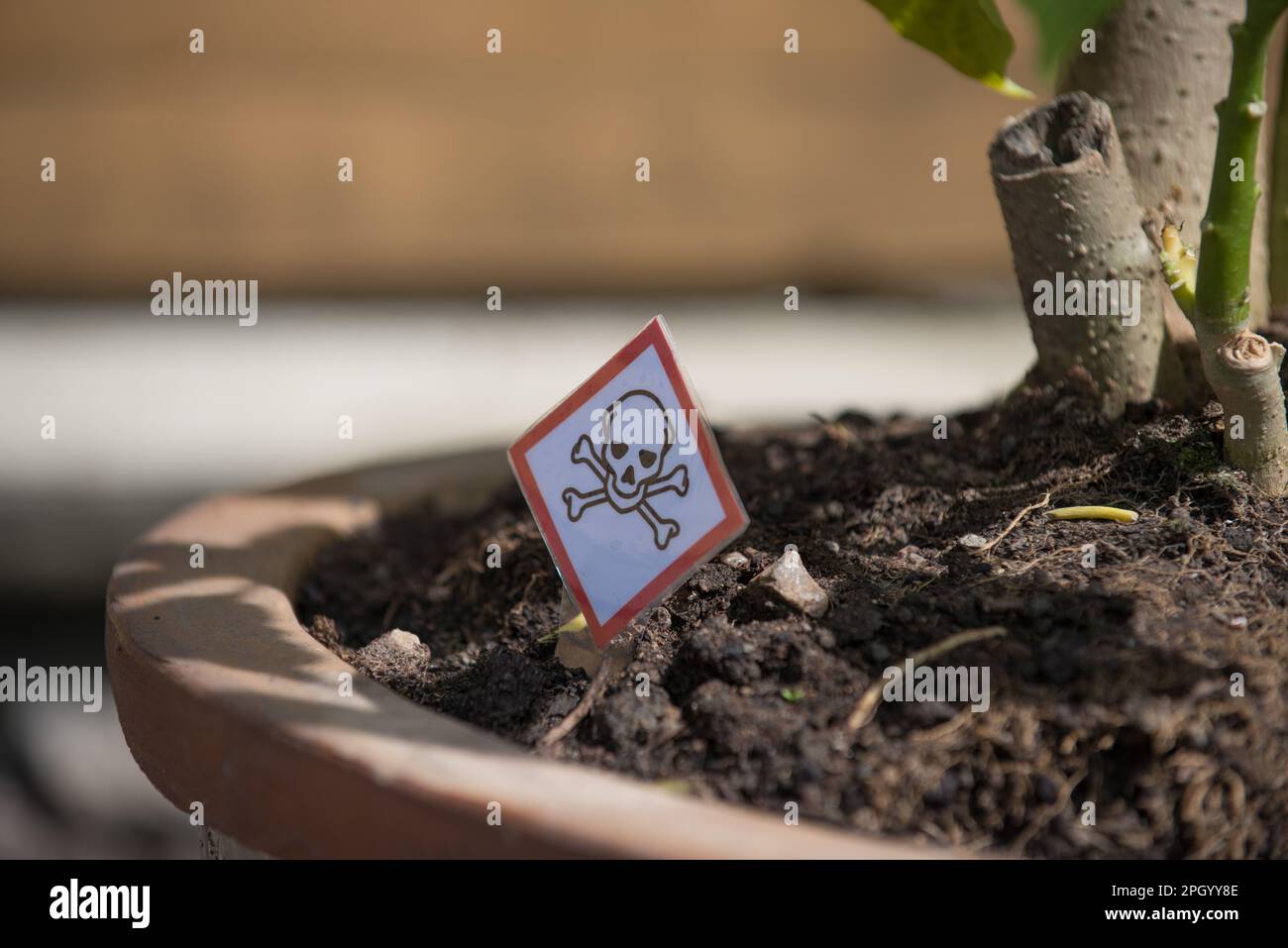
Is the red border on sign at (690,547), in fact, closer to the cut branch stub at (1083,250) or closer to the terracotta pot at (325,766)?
the terracotta pot at (325,766)

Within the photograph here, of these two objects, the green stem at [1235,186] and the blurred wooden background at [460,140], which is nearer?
the green stem at [1235,186]

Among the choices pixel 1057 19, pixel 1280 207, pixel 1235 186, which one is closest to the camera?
pixel 1057 19

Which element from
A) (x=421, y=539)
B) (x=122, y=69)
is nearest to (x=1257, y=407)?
(x=421, y=539)

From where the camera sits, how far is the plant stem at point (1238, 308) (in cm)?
68

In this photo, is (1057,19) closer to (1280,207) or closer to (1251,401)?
(1251,401)

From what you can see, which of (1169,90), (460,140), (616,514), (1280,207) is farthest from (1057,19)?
(460,140)

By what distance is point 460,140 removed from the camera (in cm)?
250

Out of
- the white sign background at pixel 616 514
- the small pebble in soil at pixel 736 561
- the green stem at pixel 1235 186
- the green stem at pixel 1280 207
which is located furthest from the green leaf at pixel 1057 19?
the green stem at pixel 1280 207

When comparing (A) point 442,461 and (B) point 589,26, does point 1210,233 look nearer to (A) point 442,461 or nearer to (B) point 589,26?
(A) point 442,461

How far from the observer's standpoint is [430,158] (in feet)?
8.21

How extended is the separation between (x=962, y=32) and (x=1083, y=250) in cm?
19

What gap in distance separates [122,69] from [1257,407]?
2.34 metres

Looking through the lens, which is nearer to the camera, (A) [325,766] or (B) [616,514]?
(A) [325,766]

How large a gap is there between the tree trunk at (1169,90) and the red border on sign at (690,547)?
45 cm
